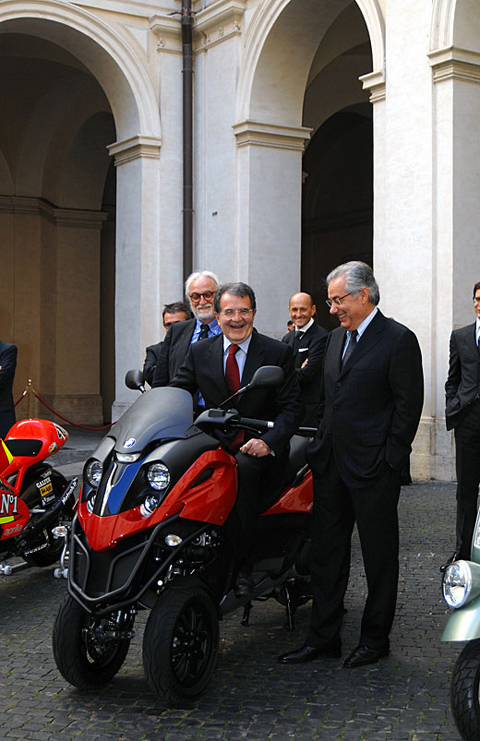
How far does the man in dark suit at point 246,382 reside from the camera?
4082 mm

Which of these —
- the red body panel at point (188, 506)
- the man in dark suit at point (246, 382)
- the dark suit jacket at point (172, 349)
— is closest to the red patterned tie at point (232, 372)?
the man in dark suit at point (246, 382)

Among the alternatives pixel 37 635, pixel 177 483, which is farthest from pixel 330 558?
pixel 37 635

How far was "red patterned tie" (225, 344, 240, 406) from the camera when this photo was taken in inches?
Result: 169

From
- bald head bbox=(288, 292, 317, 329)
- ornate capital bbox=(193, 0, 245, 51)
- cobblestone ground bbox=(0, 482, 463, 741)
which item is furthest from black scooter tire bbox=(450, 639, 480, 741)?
ornate capital bbox=(193, 0, 245, 51)

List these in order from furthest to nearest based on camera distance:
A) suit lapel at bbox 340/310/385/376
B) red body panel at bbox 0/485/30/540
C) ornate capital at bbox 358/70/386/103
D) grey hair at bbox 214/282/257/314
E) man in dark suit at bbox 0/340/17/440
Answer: ornate capital at bbox 358/70/386/103 → man in dark suit at bbox 0/340/17/440 → red body panel at bbox 0/485/30/540 → grey hair at bbox 214/282/257/314 → suit lapel at bbox 340/310/385/376

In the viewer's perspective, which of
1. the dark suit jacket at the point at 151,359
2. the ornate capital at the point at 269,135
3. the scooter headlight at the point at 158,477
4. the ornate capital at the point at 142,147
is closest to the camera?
the scooter headlight at the point at 158,477

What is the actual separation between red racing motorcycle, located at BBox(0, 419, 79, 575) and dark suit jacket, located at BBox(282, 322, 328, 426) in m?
2.55

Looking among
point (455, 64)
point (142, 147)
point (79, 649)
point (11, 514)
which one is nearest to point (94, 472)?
point (79, 649)

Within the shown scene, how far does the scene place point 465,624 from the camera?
3.00 meters

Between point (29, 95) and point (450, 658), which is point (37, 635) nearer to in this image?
point (450, 658)

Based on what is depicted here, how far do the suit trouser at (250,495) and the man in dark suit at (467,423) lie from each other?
1.83 meters

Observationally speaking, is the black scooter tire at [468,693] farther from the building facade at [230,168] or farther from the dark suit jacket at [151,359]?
the building facade at [230,168]

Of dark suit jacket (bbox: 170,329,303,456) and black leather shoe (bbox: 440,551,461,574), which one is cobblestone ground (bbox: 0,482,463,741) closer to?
black leather shoe (bbox: 440,551,461,574)

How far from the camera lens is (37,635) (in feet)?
15.0
